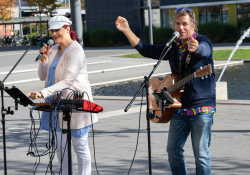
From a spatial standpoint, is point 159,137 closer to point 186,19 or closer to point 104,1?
point 186,19

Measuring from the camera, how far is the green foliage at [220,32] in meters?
34.9

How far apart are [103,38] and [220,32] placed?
10049 mm

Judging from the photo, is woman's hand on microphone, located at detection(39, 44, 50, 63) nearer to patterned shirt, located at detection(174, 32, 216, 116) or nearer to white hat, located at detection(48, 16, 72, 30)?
white hat, located at detection(48, 16, 72, 30)

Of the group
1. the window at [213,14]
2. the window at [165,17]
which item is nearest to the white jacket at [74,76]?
the window at [213,14]

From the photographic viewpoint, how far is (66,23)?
4148 mm

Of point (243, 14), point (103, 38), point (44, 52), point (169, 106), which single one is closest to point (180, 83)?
point (169, 106)

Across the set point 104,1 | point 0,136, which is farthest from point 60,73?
point 104,1

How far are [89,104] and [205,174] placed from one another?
1187 millimetres

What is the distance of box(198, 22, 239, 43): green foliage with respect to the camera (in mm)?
34906

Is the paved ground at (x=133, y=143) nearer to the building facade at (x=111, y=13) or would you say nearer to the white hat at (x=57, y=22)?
the white hat at (x=57, y=22)

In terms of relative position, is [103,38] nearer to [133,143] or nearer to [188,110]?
[133,143]

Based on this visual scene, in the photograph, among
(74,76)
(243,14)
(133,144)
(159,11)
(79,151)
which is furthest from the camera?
(159,11)

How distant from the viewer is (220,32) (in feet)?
114

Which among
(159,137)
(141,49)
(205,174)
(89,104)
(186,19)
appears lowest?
(159,137)
